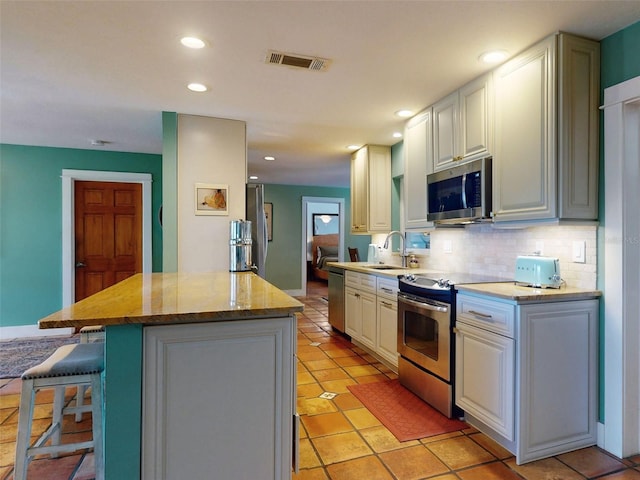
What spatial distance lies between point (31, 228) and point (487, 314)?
5289 millimetres

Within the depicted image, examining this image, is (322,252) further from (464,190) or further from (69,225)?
(464,190)

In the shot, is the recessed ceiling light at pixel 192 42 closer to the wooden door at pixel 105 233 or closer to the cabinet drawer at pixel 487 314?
the cabinet drawer at pixel 487 314

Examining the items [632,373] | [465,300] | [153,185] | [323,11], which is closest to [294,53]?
[323,11]

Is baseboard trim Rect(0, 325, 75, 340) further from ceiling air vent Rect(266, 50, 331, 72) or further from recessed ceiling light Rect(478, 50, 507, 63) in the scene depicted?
recessed ceiling light Rect(478, 50, 507, 63)

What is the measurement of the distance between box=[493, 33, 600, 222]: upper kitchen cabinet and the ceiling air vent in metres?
1.23

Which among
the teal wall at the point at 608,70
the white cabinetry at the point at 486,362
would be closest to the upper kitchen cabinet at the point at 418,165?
the white cabinetry at the point at 486,362

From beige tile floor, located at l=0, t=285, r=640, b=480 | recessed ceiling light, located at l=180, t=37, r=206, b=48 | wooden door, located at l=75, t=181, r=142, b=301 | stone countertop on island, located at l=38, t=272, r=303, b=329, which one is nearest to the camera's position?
stone countertop on island, located at l=38, t=272, r=303, b=329

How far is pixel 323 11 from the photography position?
185 centimetres

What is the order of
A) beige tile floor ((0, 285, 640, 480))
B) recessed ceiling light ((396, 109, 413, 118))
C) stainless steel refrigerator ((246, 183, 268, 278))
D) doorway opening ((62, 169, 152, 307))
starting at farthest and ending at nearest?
1. doorway opening ((62, 169, 152, 307))
2. stainless steel refrigerator ((246, 183, 268, 278))
3. recessed ceiling light ((396, 109, 413, 118))
4. beige tile floor ((0, 285, 640, 480))

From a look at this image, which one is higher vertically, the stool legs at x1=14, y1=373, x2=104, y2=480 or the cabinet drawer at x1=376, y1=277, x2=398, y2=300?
the cabinet drawer at x1=376, y1=277, x2=398, y2=300

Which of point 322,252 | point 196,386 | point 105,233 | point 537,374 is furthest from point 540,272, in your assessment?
point 322,252

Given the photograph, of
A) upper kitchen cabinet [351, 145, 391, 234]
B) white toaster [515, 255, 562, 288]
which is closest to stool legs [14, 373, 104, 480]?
white toaster [515, 255, 562, 288]

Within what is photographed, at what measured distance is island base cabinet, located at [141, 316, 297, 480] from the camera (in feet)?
4.38

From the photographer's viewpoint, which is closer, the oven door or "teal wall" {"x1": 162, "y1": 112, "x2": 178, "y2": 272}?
the oven door
